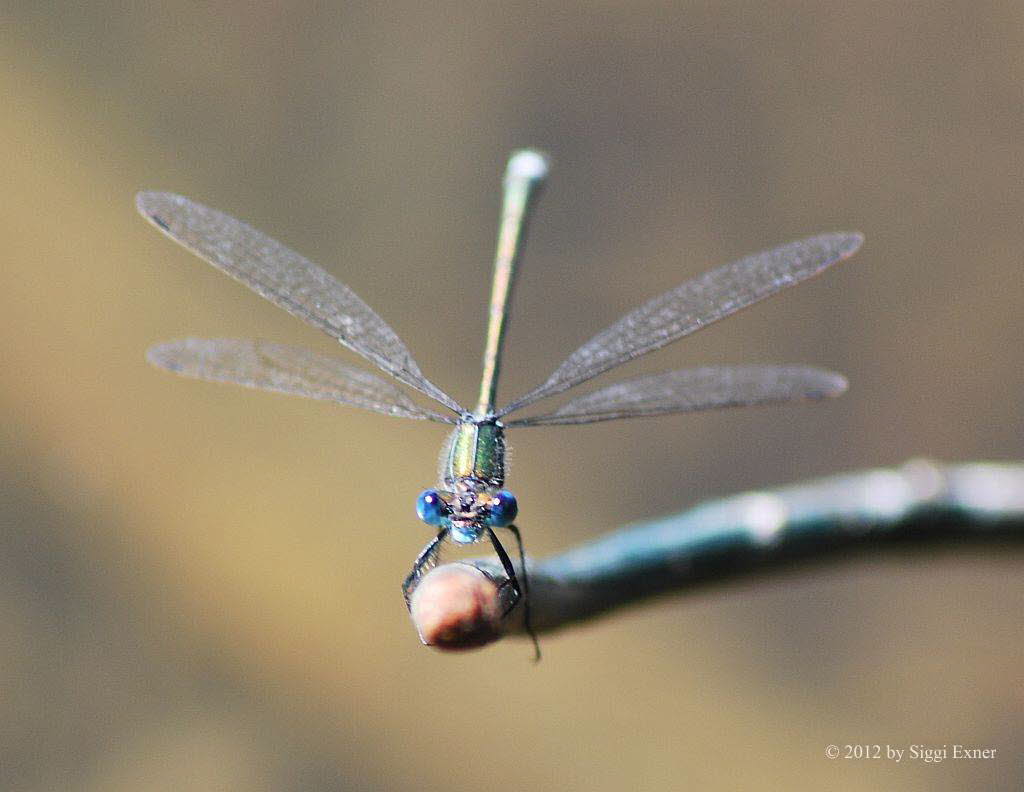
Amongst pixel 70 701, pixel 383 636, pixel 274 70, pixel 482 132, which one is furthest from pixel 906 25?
pixel 70 701

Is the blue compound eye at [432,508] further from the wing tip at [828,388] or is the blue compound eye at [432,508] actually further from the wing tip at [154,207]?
the wing tip at [154,207]

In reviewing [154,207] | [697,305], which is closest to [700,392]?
[697,305]

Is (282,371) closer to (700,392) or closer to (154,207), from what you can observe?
(154,207)

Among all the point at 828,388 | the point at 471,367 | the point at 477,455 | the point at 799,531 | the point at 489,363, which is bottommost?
the point at 799,531

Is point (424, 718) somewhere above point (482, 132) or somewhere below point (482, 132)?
below

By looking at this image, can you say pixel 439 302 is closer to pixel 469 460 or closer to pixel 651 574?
pixel 469 460

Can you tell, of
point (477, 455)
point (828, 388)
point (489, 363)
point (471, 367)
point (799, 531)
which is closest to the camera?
point (799, 531)

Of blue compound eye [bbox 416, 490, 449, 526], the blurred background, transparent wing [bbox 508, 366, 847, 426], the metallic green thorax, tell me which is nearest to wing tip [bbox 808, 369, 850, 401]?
transparent wing [bbox 508, 366, 847, 426]
